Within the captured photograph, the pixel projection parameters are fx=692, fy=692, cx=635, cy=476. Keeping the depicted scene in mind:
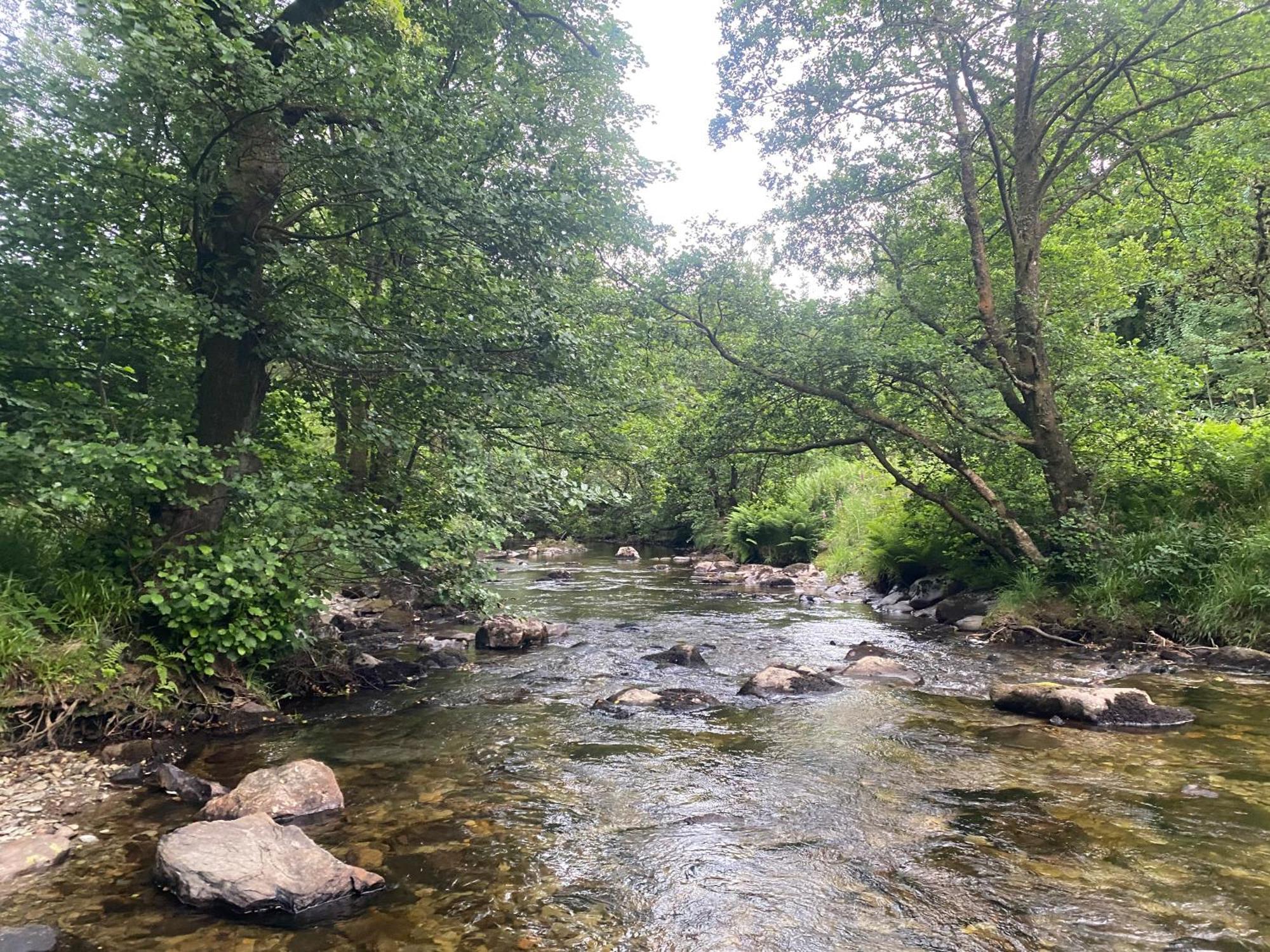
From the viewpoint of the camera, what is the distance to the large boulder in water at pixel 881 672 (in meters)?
8.78

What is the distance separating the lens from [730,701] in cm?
812

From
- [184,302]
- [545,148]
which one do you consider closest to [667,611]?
[545,148]

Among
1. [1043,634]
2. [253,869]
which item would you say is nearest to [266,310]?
[253,869]

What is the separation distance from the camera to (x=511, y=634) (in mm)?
11484

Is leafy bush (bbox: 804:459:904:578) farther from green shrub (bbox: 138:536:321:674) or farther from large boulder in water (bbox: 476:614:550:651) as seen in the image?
green shrub (bbox: 138:536:321:674)

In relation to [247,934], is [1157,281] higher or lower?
higher

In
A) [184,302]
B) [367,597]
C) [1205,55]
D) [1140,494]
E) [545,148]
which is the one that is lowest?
[367,597]

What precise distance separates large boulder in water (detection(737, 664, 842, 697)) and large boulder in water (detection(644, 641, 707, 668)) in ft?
4.75

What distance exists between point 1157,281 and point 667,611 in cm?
1116

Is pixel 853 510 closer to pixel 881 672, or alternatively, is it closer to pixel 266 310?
pixel 881 672

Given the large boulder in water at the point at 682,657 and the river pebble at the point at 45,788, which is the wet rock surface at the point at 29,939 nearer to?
the river pebble at the point at 45,788

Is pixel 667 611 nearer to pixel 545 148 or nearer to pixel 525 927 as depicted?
pixel 545 148

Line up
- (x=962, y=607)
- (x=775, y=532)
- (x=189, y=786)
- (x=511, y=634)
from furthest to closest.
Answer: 1. (x=775, y=532)
2. (x=962, y=607)
3. (x=511, y=634)
4. (x=189, y=786)

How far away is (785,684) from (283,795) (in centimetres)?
564
